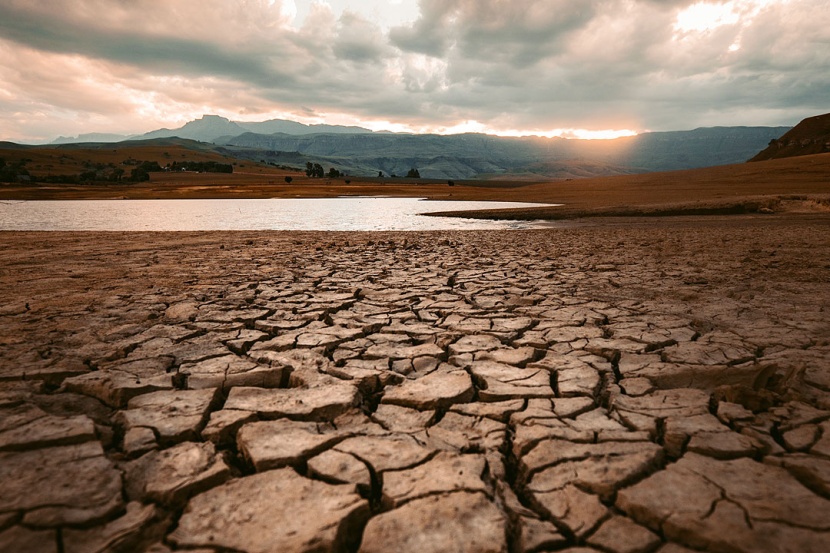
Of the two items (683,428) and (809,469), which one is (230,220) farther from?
(809,469)

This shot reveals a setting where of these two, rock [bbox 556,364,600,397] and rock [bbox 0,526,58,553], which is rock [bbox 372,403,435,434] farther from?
rock [bbox 0,526,58,553]

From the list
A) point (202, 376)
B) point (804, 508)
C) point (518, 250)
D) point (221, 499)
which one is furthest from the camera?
point (518, 250)

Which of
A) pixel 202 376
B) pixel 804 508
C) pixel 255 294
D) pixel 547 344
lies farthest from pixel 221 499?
pixel 255 294

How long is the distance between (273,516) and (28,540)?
691mm

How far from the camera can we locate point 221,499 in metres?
1.49

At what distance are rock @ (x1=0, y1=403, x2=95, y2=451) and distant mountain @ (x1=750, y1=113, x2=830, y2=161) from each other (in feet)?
260

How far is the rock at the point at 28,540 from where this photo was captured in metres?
1.25

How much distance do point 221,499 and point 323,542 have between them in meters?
0.44

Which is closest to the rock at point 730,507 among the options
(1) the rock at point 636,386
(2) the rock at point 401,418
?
(1) the rock at point 636,386

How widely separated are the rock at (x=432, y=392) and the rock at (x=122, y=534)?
109cm

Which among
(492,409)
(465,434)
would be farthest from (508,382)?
(465,434)

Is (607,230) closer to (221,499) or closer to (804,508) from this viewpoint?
(804,508)

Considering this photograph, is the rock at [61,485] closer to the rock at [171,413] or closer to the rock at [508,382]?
the rock at [171,413]

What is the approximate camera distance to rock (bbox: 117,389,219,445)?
6.19 feet
